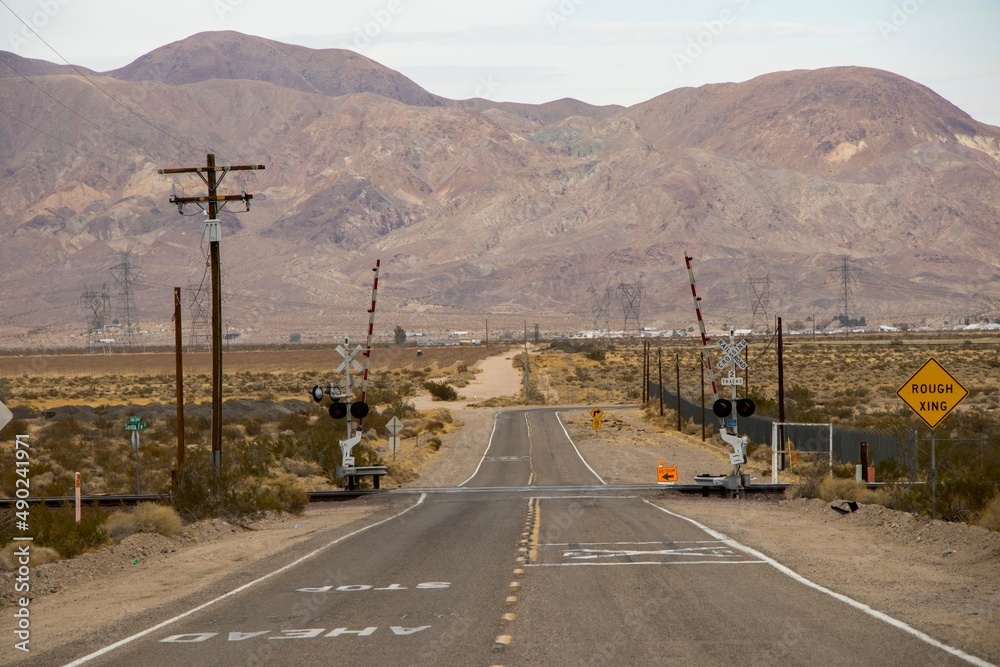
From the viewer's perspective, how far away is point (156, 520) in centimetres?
2239

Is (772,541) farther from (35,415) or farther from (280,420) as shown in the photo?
(35,415)

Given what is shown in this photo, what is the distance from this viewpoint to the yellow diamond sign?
1970 cm

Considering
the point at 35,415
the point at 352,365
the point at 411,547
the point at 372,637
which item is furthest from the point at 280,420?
the point at 372,637

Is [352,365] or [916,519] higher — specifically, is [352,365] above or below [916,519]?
above

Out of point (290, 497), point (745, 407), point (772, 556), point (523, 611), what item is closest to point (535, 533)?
point (772, 556)

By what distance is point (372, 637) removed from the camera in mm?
11930

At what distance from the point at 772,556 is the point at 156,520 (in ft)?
38.1

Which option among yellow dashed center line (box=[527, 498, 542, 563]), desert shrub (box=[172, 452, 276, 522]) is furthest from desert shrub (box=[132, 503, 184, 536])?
yellow dashed center line (box=[527, 498, 542, 563])

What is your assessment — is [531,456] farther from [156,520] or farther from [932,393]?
[932,393]

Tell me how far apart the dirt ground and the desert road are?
21.0 inches

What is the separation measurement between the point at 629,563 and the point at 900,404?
5280 centimetres

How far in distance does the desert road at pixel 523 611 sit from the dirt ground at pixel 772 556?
21.0 inches

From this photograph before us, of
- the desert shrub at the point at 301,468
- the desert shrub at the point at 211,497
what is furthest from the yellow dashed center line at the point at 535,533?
the desert shrub at the point at 301,468

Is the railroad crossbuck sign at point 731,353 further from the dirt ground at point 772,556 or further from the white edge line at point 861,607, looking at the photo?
the white edge line at point 861,607
